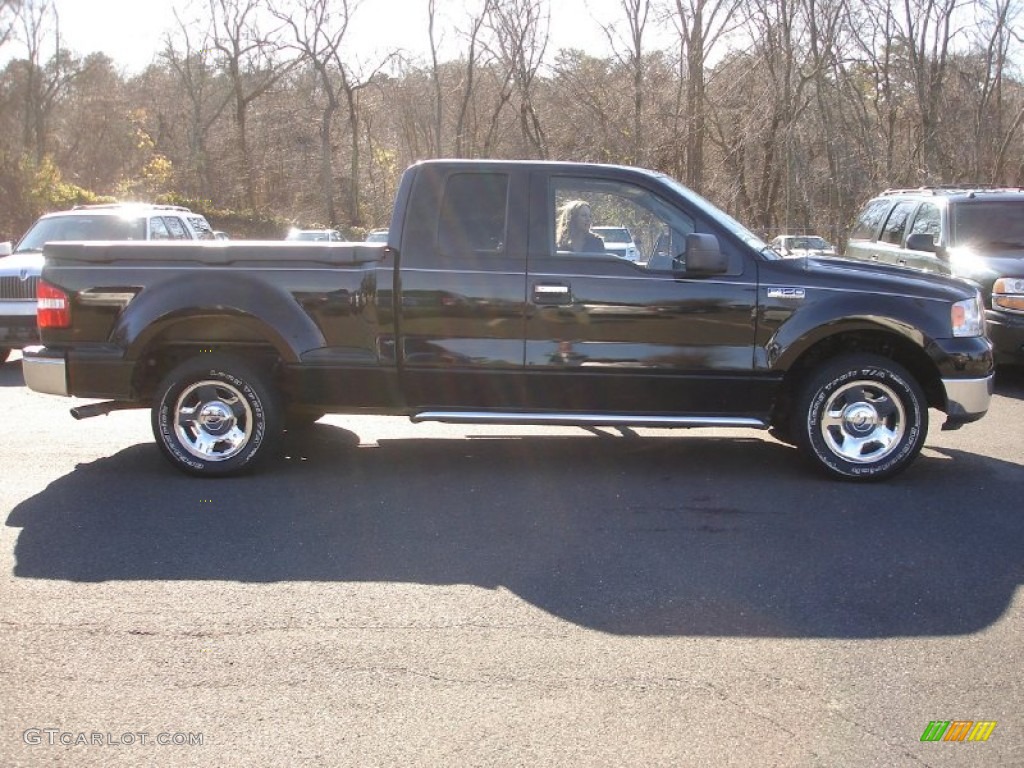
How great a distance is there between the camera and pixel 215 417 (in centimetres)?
658

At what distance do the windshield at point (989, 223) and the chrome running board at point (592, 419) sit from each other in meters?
5.44

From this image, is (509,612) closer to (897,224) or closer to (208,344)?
(208,344)

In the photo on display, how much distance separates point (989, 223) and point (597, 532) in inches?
290

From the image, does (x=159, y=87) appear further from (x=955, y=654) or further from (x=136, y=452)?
(x=955, y=654)

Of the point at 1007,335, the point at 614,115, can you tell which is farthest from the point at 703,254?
the point at 614,115

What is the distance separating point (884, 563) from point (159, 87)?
201 feet

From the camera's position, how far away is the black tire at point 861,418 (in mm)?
6398

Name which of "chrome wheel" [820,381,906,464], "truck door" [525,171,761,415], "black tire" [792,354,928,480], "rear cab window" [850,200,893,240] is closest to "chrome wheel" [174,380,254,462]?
"truck door" [525,171,761,415]

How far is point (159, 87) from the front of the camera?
5881 centimetres

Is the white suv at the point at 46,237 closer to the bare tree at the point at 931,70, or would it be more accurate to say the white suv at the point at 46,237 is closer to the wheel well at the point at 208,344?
the wheel well at the point at 208,344

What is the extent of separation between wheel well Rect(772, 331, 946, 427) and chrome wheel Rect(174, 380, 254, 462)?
351 cm

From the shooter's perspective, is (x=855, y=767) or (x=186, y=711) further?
(x=186, y=711)

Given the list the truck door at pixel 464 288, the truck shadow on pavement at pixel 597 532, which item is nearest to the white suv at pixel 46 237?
the truck shadow on pavement at pixel 597 532

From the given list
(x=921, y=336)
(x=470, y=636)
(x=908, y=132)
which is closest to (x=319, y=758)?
(x=470, y=636)
